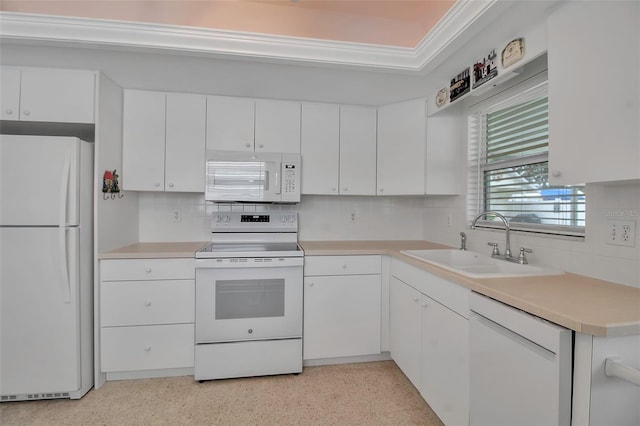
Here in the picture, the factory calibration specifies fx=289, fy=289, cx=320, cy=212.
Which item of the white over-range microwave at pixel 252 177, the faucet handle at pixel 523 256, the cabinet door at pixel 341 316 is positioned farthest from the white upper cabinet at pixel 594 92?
the white over-range microwave at pixel 252 177

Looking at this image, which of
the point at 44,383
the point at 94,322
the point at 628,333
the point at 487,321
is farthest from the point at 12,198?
the point at 628,333

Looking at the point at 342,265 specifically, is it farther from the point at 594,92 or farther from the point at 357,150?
the point at 594,92

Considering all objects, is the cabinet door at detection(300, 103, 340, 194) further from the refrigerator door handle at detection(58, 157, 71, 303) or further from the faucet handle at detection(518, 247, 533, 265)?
the refrigerator door handle at detection(58, 157, 71, 303)

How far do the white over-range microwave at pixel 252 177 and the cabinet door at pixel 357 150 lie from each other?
456 mm

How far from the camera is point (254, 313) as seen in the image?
212cm

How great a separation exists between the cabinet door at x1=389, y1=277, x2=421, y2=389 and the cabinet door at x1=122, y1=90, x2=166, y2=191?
6.69ft

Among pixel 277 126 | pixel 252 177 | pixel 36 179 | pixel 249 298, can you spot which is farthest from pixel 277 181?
pixel 36 179

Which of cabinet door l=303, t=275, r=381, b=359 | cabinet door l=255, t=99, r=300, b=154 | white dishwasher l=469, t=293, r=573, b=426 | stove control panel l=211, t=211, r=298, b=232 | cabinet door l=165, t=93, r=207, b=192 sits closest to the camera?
white dishwasher l=469, t=293, r=573, b=426

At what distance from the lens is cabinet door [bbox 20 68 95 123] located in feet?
6.25

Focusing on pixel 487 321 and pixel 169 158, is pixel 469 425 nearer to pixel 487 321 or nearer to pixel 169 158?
pixel 487 321

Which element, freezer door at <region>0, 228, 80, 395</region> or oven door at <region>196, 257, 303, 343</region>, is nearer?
freezer door at <region>0, 228, 80, 395</region>

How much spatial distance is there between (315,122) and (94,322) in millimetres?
2246

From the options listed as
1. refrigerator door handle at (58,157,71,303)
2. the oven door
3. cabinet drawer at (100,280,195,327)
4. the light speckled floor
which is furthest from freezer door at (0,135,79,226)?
the light speckled floor

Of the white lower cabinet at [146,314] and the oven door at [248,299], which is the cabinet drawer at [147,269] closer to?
the white lower cabinet at [146,314]
